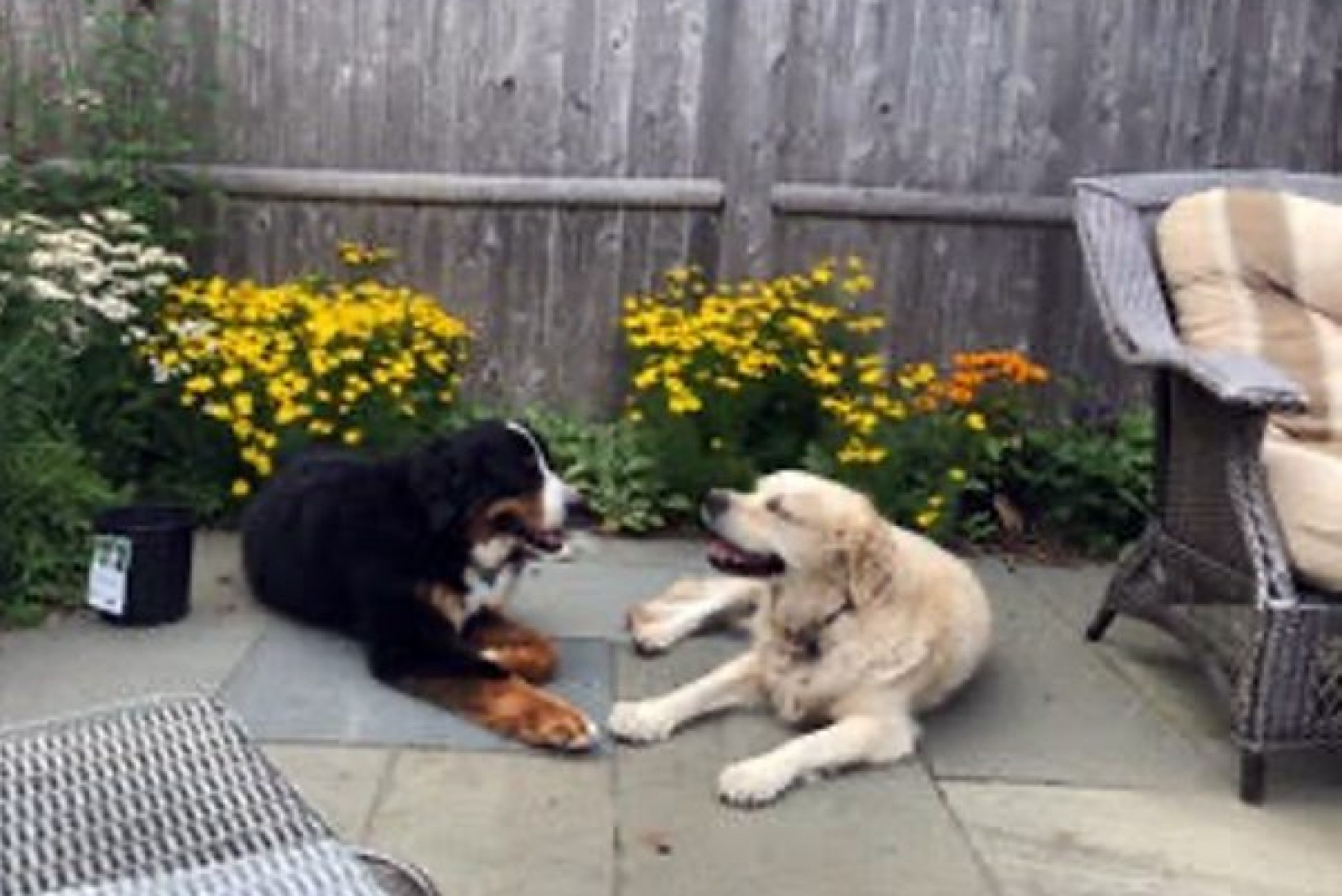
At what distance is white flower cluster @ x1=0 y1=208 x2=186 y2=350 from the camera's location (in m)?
4.24

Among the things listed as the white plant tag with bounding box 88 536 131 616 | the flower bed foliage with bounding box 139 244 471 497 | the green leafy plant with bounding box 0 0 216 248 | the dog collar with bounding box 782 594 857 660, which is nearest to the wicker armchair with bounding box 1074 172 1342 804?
the dog collar with bounding box 782 594 857 660

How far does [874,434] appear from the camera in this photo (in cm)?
491

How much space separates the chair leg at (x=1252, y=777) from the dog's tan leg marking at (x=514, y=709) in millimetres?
1448

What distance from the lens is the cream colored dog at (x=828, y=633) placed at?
330 cm

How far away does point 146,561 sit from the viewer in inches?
150

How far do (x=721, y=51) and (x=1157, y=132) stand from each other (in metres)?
1.67

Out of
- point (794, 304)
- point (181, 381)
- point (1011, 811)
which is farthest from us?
point (794, 304)

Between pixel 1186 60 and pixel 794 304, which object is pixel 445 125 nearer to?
pixel 794 304

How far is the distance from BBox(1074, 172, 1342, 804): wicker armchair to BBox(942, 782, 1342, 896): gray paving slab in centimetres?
15

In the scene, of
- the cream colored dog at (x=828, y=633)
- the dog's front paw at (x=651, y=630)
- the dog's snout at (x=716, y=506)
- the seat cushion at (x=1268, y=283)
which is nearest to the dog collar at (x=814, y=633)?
the cream colored dog at (x=828, y=633)

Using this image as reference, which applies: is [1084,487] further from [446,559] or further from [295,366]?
[295,366]

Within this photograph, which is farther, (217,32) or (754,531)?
(217,32)

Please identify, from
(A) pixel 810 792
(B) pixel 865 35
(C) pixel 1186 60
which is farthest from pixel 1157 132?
(A) pixel 810 792

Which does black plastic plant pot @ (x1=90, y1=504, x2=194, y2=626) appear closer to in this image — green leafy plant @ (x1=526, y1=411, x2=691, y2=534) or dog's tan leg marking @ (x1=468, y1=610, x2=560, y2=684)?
dog's tan leg marking @ (x1=468, y1=610, x2=560, y2=684)
